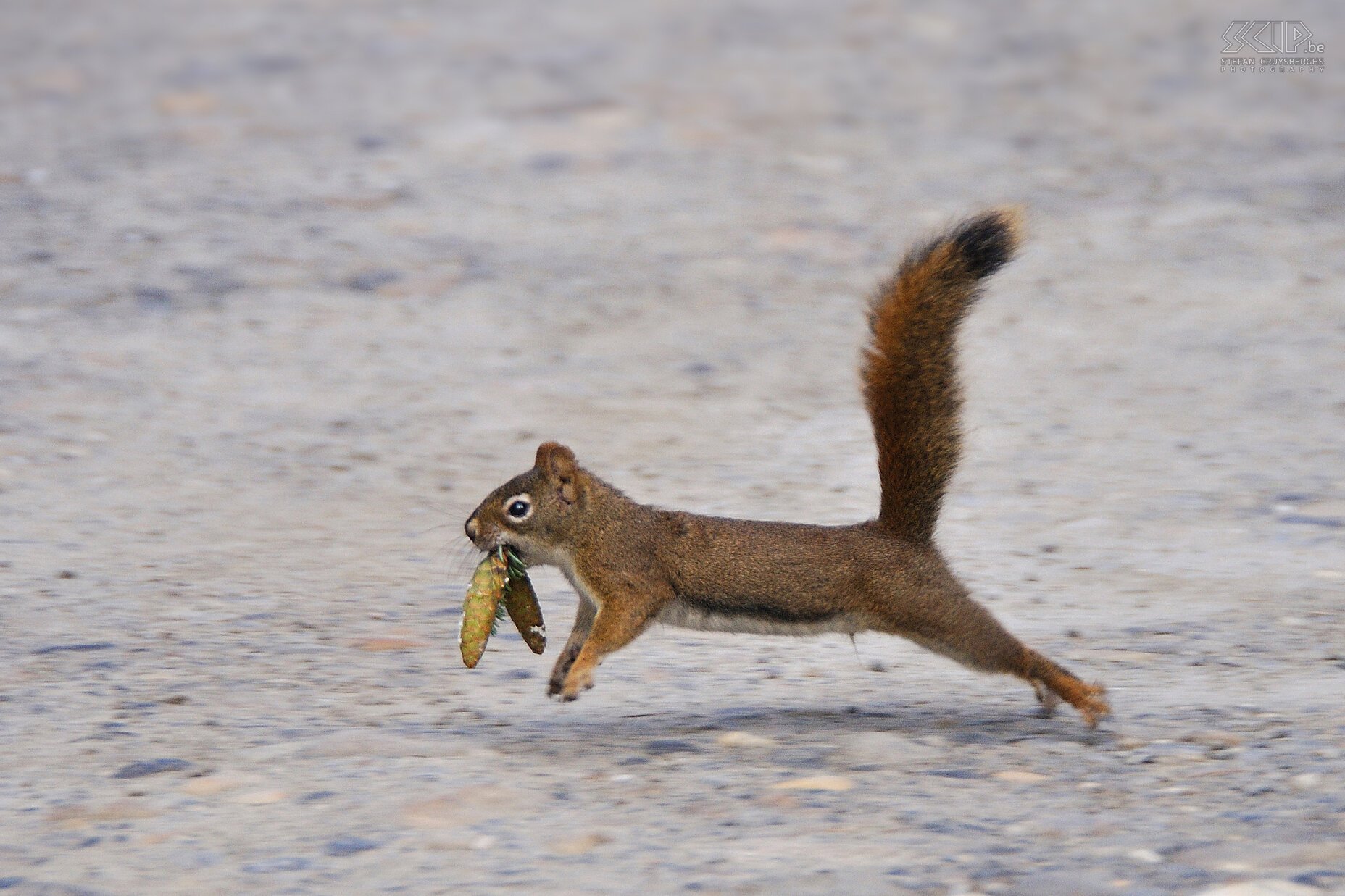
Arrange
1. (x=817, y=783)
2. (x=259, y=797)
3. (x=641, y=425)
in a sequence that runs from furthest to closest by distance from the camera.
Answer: (x=641, y=425) → (x=817, y=783) → (x=259, y=797)

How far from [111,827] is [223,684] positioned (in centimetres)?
84

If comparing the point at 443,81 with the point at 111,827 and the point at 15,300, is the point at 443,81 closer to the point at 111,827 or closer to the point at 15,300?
the point at 15,300

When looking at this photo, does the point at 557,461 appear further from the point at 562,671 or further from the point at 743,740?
the point at 743,740

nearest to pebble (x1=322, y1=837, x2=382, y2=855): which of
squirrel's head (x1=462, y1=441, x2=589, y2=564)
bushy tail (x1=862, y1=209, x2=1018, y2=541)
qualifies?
squirrel's head (x1=462, y1=441, x2=589, y2=564)

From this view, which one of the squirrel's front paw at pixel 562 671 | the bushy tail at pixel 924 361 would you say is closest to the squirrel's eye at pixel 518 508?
the squirrel's front paw at pixel 562 671

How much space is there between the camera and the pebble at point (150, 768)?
321cm

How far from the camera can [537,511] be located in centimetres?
354

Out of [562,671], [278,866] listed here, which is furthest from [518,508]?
[278,866]

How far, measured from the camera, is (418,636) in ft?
13.8

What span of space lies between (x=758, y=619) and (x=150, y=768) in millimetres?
1204

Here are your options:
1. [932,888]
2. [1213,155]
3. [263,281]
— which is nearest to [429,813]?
[932,888]

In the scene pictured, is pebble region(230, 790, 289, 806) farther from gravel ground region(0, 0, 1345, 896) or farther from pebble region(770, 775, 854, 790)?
pebble region(770, 775, 854, 790)

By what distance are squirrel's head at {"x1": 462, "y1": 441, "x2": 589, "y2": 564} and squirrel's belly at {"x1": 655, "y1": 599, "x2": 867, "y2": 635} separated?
0.29m

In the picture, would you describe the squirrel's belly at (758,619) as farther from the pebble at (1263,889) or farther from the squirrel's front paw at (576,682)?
the pebble at (1263,889)
